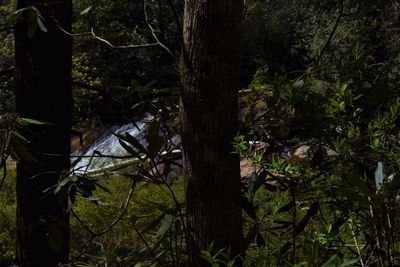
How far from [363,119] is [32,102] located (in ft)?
6.06

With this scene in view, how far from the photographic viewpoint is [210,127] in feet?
4.94

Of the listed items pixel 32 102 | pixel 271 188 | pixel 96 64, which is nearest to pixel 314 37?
pixel 96 64

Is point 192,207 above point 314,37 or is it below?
below

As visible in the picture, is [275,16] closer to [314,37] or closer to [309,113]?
[314,37]

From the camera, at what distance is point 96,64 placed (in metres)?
13.6

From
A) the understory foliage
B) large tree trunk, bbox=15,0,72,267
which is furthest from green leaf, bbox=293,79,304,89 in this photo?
large tree trunk, bbox=15,0,72,267

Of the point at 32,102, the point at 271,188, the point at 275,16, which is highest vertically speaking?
the point at 275,16

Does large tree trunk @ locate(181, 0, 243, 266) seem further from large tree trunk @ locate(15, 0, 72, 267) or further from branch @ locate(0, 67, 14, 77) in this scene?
branch @ locate(0, 67, 14, 77)

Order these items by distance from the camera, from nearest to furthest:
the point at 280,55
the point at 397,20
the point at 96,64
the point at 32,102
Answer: the point at 32,102, the point at 397,20, the point at 96,64, the point at 280,55

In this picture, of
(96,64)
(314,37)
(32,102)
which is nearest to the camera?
(32,102)

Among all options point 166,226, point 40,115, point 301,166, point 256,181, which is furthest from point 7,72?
point 301,166

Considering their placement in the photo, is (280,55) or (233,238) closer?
(233,238)

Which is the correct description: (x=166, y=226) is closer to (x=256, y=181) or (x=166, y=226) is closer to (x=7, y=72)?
(x=256, y=181)

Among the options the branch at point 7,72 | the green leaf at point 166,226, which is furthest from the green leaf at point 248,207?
the branch at point 7,72
